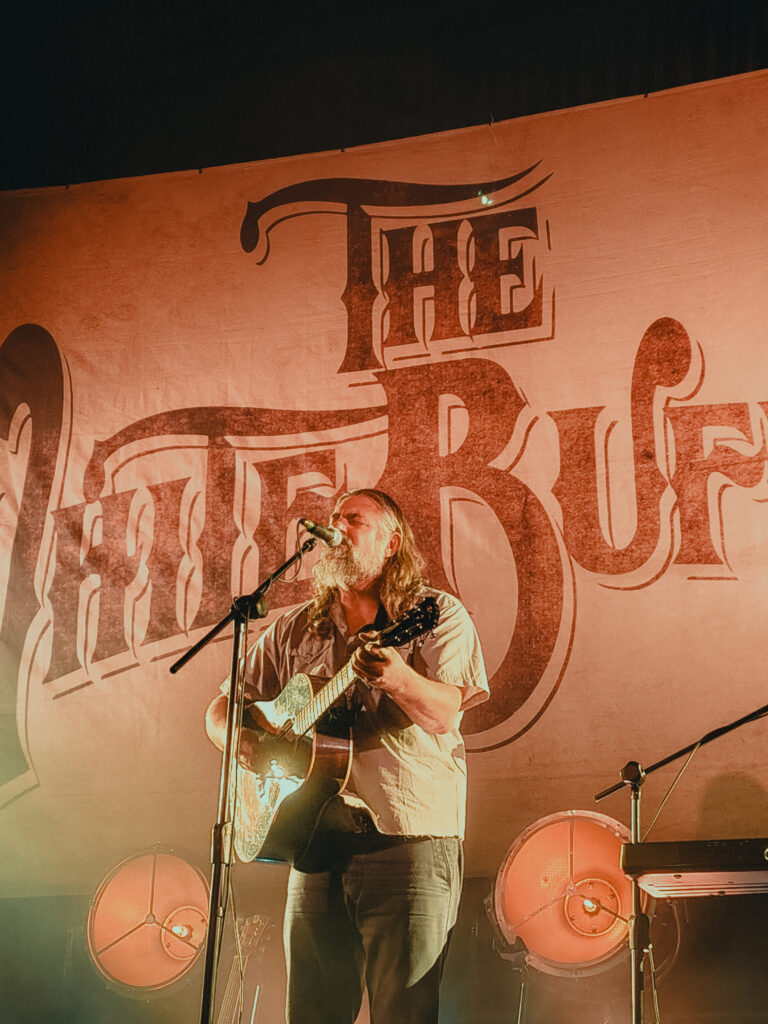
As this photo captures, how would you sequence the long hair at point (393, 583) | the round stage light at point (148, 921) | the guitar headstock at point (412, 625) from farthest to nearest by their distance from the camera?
the round stage light at point (148, 921), the long hair at point (393, 583), the guitar headstock at point (412, 625)

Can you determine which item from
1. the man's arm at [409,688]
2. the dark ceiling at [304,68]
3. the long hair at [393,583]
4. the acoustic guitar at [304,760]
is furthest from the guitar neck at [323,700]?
the dark ceiling at [304,68]

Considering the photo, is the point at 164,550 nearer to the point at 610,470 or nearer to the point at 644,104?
the point at 610,470

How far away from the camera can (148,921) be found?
12.9ft

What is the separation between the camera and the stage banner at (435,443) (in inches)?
157

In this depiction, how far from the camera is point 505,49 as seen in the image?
483cm

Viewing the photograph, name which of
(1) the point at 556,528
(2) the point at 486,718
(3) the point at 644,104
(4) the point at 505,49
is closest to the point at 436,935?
(2) the point at 486,718

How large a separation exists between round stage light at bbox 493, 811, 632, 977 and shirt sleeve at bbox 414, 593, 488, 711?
2.85 feet

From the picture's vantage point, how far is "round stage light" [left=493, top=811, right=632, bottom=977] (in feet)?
11.0

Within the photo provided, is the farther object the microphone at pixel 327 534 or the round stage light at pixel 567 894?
the round stage light at pixel 567 894

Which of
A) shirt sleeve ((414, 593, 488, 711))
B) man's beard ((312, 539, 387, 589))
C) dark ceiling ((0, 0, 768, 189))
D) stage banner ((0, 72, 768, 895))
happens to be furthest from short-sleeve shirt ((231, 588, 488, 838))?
dark ceiling ((0, 0, 768, 189))

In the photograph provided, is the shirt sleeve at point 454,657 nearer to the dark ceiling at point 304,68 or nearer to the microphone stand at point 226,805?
the microphone stand at point 226,805

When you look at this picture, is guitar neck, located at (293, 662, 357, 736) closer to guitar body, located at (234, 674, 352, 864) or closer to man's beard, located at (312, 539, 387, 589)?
guitar body, located at (234, 674, 352, 864)

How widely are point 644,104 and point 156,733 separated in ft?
11.4

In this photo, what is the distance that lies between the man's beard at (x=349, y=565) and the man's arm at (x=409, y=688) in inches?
16.4
